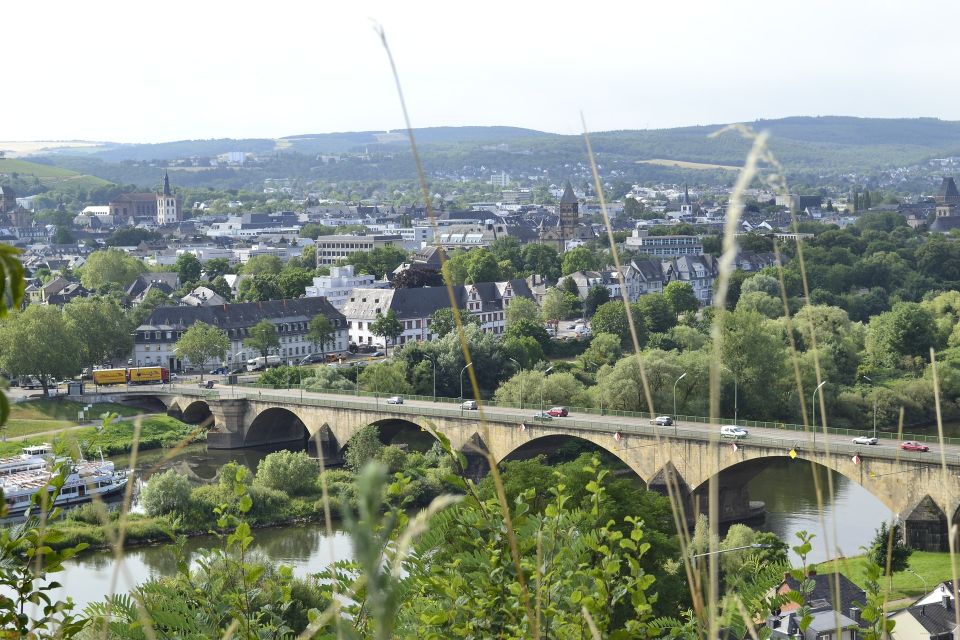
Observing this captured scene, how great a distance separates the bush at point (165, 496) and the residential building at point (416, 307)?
30.7 metres

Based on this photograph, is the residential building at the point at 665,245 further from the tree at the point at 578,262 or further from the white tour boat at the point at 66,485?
the white tour boat at the point at 66,485

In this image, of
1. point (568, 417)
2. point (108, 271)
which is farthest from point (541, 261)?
point (568, 417)

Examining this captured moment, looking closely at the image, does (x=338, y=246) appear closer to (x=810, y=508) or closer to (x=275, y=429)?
(x=275, y=429)

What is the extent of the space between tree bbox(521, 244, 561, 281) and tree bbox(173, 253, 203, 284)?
22.0 metres

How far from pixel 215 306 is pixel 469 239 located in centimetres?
5243

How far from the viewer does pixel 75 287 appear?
265 ft

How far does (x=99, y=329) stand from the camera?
60.4 metres

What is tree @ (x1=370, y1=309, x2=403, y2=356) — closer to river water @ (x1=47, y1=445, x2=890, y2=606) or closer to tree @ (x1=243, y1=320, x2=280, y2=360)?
tree @ (x1=243, y1=320, x2=280, y2=360)

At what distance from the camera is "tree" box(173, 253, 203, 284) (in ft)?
297

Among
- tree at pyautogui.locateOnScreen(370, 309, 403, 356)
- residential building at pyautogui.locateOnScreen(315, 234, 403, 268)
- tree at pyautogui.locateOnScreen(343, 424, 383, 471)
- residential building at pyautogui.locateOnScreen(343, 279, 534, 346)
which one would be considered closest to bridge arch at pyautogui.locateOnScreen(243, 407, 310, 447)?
tree at pyautogui.locateOnScreen(343, 424, 383, 471)

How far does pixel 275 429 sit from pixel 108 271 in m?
38.6

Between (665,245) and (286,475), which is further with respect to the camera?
(665,245)

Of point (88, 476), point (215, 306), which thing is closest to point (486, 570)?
point (88, 476)

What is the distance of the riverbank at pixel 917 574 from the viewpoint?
2672 centimetres
